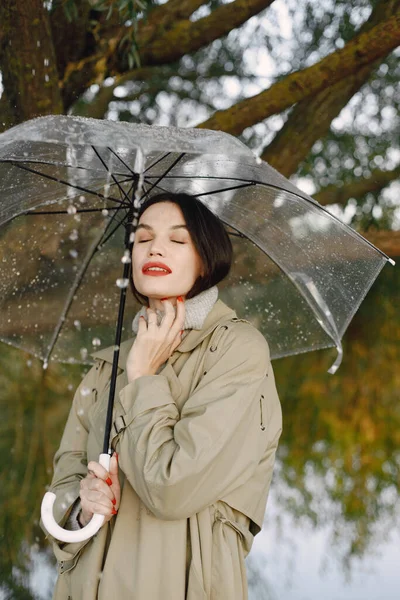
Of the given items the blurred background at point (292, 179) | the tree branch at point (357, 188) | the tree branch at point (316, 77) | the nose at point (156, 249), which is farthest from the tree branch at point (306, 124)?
the nose at point (156, 249)

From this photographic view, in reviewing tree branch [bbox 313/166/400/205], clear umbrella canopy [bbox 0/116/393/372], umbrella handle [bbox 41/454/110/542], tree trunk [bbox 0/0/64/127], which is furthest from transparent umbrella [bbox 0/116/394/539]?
tree branch [bbox 313/166/400/205]

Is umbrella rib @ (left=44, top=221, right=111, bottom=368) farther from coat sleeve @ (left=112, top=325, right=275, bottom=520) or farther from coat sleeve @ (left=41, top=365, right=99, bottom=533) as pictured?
coat sleeve @ (left=112, top=325, right=275, bottom=520)

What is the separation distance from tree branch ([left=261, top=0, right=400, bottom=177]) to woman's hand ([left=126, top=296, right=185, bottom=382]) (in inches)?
70.2

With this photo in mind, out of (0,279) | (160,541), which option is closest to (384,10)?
(0,279)

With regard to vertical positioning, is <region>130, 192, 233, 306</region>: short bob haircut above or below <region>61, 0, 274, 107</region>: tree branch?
below

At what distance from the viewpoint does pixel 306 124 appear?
3252 millimetres

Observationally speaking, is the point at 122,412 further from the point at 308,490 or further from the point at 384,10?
the point at 308,490

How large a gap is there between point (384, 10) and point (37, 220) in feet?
5.91

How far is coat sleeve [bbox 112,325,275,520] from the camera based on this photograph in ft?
4.22

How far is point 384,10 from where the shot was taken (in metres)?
3.08

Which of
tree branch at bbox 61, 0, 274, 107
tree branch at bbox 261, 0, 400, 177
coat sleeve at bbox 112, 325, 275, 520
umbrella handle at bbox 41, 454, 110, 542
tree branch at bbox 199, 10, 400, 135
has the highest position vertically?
tree branch at bbox 61, 0, 274, 107

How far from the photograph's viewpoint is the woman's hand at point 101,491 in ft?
4.51

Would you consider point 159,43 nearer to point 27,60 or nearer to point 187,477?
point 27,60

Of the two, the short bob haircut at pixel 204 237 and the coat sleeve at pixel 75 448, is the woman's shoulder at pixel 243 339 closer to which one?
the short bob haircut at pixel 204 237
